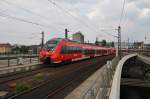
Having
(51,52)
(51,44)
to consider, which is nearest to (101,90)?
(51,52)

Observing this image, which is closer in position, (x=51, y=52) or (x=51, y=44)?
(x=51, y=52)

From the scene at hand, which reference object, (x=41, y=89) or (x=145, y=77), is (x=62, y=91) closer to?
(x=41, y=89)

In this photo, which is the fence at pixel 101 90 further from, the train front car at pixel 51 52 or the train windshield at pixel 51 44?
the train windshield at pixel 51 44

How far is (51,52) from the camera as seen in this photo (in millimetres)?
31281

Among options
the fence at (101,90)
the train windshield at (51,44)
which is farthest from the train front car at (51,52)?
the fence at (101,90)

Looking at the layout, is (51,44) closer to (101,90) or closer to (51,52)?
(51,52)

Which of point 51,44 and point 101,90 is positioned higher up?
point 51,44

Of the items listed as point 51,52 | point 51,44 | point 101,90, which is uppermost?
point 51,44

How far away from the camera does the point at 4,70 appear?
25.1 m

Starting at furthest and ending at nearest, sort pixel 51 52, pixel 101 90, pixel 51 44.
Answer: pixel 51 44 < pixel 51 52 < pixel 101 90

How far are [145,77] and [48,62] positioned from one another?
20142 mm

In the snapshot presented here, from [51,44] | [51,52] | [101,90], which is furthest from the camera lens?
[51,44]

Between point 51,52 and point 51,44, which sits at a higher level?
point 51,44

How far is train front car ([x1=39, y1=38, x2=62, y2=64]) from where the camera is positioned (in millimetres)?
31241
